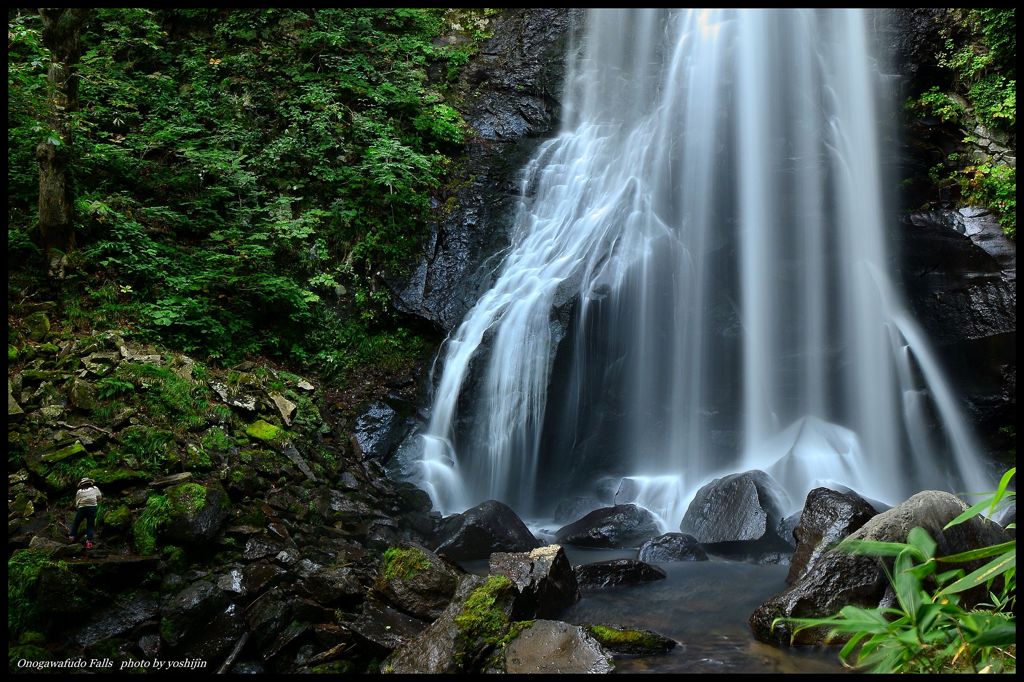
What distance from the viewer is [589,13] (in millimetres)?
17922

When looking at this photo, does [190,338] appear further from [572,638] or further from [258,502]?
[572,638]

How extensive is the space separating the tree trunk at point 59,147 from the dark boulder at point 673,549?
923cm

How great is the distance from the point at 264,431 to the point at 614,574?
16.7ft

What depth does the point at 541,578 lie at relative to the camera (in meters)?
6.02

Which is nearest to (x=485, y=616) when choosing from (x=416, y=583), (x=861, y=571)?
(x=416, y=583)

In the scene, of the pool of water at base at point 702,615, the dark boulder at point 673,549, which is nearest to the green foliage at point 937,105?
the pool of water at base at point 702,615

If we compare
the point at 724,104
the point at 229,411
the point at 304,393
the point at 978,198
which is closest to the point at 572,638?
the point at 229,411

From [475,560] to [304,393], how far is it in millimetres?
4169

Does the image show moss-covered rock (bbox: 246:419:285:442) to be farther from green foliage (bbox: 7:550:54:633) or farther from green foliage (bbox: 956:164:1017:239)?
green foliage (bbox: 956:164:1017:239)

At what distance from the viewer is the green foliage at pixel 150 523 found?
228 inches

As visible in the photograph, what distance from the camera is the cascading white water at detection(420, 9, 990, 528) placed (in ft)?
34.4

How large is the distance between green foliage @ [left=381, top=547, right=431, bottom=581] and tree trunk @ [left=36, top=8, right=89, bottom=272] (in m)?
6.78

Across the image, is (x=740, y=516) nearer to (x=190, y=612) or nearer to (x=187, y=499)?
(x=190, y=612)

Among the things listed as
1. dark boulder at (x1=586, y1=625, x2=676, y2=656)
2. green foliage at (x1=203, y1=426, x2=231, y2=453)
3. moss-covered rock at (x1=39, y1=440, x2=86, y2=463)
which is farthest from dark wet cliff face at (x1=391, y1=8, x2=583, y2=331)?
dark boulder at (x1=586, y1=625, x2=676, y2=656)
